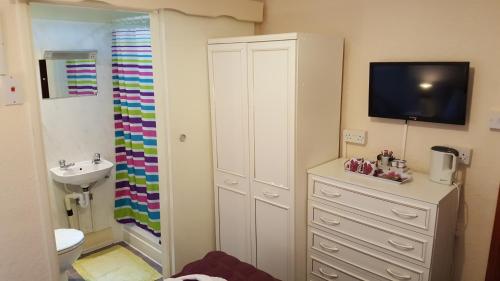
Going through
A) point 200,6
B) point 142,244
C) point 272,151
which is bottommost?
point 142,244

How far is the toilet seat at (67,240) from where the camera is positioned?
8.95ft

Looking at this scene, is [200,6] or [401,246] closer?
[401,246]

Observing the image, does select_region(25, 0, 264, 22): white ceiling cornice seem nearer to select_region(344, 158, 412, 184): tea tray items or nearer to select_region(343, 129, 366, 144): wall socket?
select_region(343, 129, 366, 144): wall socket

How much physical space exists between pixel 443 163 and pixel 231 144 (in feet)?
4.54

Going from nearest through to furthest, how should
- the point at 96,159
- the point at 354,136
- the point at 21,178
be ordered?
the point at 21,178 < the point at 354,136 < the point at 96,159

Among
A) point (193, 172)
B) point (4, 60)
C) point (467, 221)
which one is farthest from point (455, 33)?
point (4, 60)

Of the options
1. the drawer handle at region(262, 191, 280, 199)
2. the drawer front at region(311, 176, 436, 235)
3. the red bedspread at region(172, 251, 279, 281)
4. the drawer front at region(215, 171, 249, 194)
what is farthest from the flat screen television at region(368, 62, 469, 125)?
the red bedspread at region(172, 251, 279, 281)

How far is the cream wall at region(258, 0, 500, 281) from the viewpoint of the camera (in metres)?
2.10

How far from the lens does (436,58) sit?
226cm

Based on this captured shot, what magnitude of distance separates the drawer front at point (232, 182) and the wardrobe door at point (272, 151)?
76 mm

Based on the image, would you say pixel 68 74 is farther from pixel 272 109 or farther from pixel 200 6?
pixel 272 109

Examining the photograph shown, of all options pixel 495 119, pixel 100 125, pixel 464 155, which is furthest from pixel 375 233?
pixel 100 125

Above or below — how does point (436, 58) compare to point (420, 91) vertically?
above

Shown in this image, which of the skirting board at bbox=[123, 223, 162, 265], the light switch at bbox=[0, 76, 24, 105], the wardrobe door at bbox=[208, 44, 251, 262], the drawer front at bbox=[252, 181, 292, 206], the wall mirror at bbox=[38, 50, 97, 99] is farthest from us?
the skirting board at bbox=[123, 223, 162, 265]
